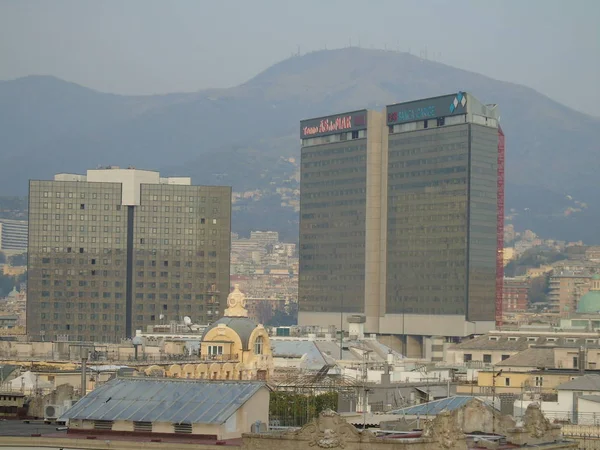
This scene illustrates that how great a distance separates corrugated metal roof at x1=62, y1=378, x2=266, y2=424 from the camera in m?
63.3

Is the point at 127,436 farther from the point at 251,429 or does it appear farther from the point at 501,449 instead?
the point at 501,449

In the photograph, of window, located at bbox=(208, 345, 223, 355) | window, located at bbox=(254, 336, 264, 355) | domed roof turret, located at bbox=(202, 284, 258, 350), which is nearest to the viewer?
window, located at bbox=(208, 345, 223, 355)

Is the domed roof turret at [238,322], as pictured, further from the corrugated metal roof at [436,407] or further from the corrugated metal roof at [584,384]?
Answer: the corrugated metal roof at [436,407]

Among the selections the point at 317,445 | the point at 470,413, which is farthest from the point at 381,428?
the point at 317,445

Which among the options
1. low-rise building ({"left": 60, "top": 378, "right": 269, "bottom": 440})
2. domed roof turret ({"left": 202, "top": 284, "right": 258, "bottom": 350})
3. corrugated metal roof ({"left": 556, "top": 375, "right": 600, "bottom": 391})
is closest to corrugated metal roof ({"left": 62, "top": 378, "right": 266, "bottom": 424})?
low-rise building ({"left": 60, "top": 378, "right": 269, "bottom": 440})

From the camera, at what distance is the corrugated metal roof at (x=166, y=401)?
63.3 meters

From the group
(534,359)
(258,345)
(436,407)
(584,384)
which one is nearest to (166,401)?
(436,407)

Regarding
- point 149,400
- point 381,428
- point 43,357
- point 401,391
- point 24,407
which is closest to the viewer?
point 149,400

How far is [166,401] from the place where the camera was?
6531 cm

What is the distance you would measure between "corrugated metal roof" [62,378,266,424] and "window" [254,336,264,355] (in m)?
92.6

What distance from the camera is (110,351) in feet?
527

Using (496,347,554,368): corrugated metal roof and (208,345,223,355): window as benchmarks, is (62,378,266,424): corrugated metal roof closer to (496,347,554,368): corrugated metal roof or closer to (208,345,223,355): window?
(208,345,223,355): window

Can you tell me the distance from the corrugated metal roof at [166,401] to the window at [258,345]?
304ft

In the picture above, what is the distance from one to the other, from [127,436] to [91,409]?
2.76 metres
